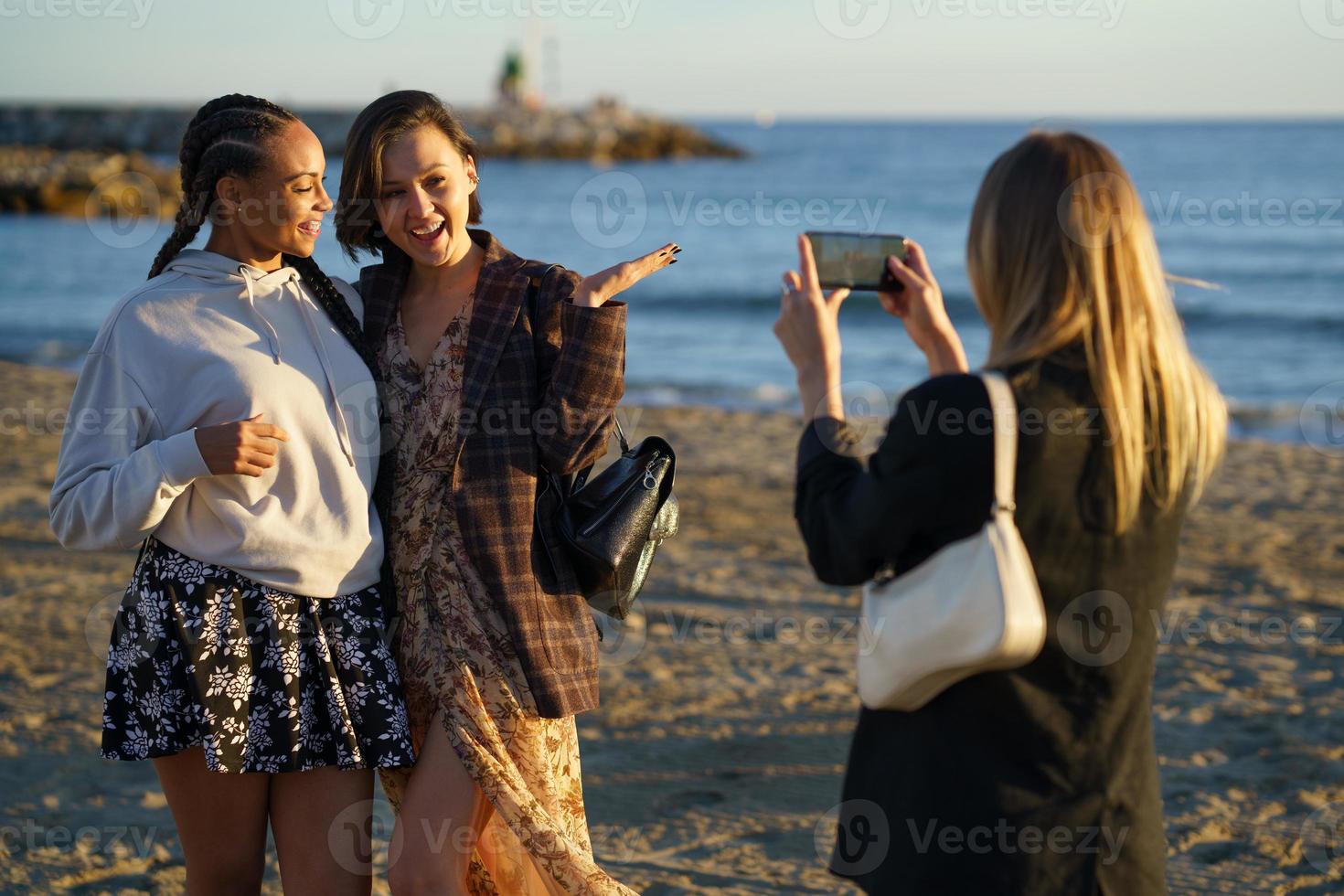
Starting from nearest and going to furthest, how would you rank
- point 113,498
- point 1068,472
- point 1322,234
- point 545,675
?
point 1068,472 < point 113,498 < point 545,675 < point 1322,234

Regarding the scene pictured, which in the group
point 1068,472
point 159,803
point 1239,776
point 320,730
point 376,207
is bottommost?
point 159,803

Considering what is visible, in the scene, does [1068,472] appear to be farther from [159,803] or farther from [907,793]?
[159,803]

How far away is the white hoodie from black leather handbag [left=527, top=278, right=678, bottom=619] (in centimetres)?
41

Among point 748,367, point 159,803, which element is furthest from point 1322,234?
point 159,803

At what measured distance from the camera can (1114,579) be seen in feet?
6.12

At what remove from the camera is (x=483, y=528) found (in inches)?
105

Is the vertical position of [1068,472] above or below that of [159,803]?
above

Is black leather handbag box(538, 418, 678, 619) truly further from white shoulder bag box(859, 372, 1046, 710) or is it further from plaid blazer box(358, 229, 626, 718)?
white shoulder bag box(859, 372, 1046, 710)

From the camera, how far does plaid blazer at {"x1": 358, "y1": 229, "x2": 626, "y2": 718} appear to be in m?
2.68

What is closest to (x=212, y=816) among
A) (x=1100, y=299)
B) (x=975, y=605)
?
(x=975, y=605)

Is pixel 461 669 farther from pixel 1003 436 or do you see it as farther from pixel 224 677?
pixel 1003 436

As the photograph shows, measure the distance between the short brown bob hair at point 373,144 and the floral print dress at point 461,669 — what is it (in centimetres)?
34

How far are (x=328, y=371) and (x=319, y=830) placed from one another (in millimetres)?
950

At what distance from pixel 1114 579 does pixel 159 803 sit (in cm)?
355
